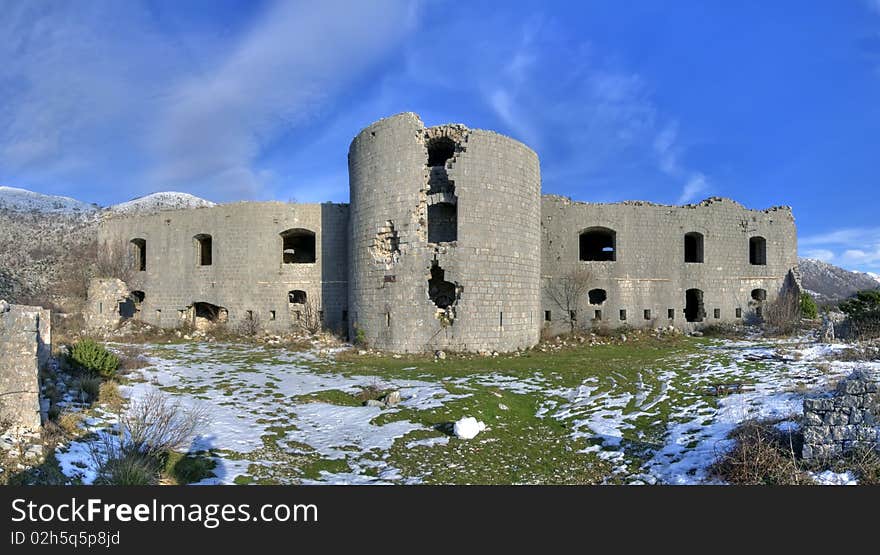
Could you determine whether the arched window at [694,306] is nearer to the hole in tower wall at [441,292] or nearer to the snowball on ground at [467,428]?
the hole in tower wall at [441,292]

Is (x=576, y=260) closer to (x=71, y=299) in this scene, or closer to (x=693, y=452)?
(x=693, y=452)

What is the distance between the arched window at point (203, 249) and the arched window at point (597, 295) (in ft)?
A: 57.7

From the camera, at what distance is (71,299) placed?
21750 millimetres

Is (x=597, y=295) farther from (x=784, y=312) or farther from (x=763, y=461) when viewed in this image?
(x=763, y=461)

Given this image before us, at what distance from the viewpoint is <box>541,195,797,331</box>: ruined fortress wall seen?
1875 cm

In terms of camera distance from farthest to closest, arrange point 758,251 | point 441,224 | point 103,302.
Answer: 1. point 758,251
2. point 103,302
3. point 441,224

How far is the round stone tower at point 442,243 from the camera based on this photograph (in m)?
14.1

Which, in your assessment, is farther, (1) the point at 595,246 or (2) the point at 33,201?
(2) the point at 33,201

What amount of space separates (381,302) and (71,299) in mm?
17835

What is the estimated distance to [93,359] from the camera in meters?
9.01

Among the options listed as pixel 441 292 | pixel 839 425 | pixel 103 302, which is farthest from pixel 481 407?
pixel 103 302

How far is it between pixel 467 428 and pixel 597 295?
13959 mm

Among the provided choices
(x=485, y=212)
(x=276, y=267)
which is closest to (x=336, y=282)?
(x=276, y=267)

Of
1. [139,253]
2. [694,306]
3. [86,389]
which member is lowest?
[86,389]
